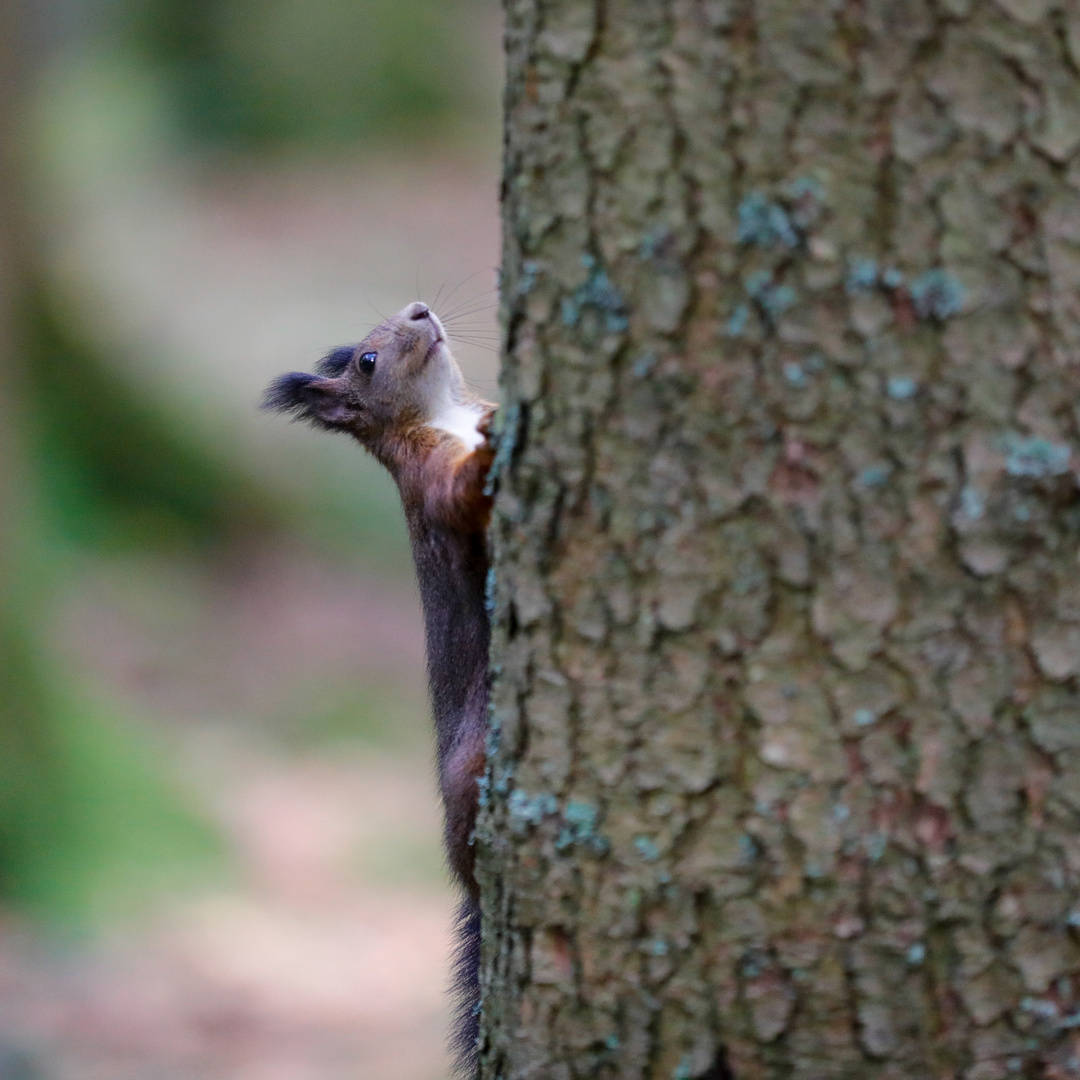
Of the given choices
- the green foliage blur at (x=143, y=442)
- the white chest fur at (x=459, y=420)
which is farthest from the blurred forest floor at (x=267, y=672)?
the white chest fur at (x=459, y=420)

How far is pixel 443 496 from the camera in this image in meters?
2.89

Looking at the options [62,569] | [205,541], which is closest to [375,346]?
[62,569]

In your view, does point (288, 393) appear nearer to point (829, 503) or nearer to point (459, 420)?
point (459, 420)

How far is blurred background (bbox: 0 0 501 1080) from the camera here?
20.3 feet

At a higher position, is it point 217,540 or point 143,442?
point 143,442

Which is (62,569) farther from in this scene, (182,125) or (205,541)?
(182,125)

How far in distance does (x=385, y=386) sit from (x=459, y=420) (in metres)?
0.23

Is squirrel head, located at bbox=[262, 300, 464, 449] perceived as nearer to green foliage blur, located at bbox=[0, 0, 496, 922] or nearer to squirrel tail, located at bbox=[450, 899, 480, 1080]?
squirrel tail, located at bbox=[450, 899, 480, 1080]

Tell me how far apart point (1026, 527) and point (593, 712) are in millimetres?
562

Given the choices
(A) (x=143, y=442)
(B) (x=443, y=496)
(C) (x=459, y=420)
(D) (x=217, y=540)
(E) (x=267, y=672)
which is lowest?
(B) (x=443, y=496)

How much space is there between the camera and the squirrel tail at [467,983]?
2748 millimetres

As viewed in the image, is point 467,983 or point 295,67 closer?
point 467,983

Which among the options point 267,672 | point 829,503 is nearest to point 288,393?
point 829,503

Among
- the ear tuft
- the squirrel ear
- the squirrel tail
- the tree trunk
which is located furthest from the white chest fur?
the tree trunk
